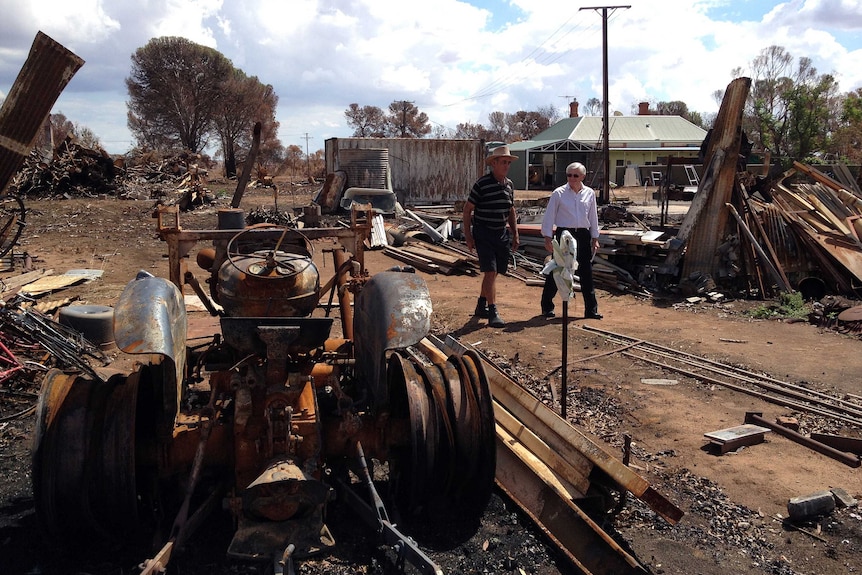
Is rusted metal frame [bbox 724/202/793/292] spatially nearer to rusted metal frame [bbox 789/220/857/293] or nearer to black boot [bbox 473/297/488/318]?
rusted metal frame [bbox 789/220/857/293]

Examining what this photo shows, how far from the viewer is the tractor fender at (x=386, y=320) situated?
356 centimetres

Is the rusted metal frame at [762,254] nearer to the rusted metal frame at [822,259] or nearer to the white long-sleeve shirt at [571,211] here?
the rusted metal frame at [822,259]

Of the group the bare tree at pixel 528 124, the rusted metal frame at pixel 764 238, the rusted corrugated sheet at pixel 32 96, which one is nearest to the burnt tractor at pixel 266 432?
the rusted corrugated sheet at pixel 32 96

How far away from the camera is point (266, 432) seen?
3285 millimetres

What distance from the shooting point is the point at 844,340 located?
7680mm

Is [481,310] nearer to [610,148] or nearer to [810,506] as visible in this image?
[810,506]

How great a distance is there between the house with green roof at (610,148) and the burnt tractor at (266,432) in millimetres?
32727

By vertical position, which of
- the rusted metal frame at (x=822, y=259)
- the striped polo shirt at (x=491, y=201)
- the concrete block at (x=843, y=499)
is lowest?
the concrete block at (x=843, y=499)

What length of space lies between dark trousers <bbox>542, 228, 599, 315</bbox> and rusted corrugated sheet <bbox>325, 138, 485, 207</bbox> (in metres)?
16.1

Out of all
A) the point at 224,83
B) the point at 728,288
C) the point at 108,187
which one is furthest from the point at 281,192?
the point at 728,288

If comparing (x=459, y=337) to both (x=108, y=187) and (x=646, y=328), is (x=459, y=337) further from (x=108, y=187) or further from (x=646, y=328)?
(x=108, y=187)

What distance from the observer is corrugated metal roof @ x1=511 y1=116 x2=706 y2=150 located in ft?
144

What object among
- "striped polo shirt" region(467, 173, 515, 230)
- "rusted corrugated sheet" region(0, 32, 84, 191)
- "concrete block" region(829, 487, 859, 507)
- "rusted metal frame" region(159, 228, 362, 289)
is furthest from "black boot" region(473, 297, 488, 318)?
"rusted corrugated sheet" region(0, 32, 84, 191)

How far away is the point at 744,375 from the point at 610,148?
130 ft
